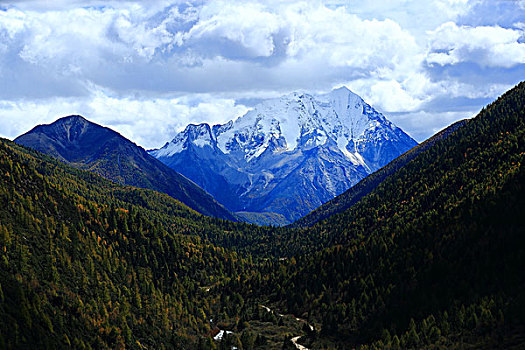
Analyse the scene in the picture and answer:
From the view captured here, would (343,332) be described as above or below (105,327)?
below

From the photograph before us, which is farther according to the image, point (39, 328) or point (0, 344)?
point (39, 328)

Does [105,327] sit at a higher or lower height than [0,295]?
lower

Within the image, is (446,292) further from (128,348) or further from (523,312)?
(128,348)

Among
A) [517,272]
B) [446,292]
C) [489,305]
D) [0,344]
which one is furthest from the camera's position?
[446,292]

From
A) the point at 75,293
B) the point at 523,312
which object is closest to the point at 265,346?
the point at 75,293

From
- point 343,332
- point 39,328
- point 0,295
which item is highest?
point 0,295

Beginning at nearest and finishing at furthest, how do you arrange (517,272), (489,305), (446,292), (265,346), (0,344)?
(0,344) → (489,305) → (517,272) → (446,292) → (265,346)

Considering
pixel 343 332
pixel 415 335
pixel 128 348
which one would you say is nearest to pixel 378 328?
pixel 343 332

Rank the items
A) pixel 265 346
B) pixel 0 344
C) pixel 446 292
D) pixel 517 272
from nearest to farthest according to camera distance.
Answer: pixel 0 344 → pixel 517 272 → pixel 446 292 → pixel 265 346

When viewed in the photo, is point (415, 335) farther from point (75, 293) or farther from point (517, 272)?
point (75, 293)
